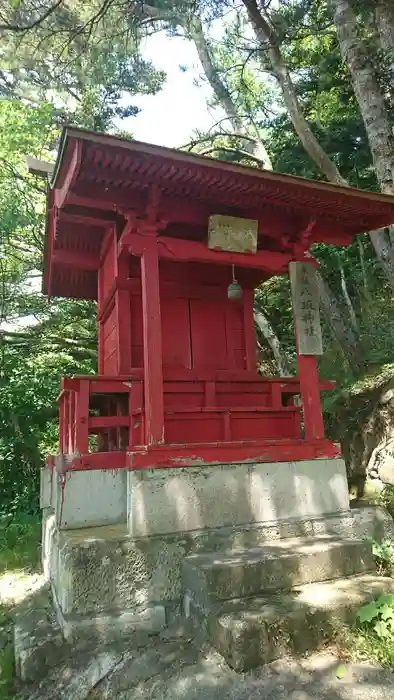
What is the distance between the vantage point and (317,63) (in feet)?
45.3

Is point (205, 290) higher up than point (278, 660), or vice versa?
point (205, 290)

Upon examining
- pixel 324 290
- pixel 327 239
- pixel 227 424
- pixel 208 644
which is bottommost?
pixel 208 644

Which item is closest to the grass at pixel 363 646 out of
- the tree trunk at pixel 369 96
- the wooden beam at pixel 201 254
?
the wooden beam at pixel 201 254

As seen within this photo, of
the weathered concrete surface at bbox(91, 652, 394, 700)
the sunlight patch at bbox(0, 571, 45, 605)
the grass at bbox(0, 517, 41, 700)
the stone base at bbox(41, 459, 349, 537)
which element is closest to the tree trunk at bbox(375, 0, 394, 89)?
the stone base at bbox(41, 459, 349, 537)

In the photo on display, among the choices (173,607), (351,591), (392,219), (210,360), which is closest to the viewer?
(351,591)

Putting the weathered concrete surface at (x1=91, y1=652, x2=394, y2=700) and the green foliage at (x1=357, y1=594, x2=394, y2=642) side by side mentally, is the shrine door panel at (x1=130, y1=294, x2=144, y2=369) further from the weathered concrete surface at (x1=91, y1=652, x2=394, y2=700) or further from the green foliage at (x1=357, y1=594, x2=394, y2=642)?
the green foliage at (x1=357, y1=594, x2=394, y2=642)

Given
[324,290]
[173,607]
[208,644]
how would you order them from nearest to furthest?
[208,644] → [173,607] → [324,290]

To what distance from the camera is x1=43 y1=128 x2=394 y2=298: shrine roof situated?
4395 millimetres

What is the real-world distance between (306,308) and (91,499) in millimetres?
3247

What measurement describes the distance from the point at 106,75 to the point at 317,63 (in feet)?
20.4

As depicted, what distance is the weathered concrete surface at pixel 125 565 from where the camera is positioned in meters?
4.02

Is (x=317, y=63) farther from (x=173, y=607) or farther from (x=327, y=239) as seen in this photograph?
(x=173, y=607)

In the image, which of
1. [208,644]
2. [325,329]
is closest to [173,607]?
[208,644]

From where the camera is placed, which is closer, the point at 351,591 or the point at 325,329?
the point at 351,591
